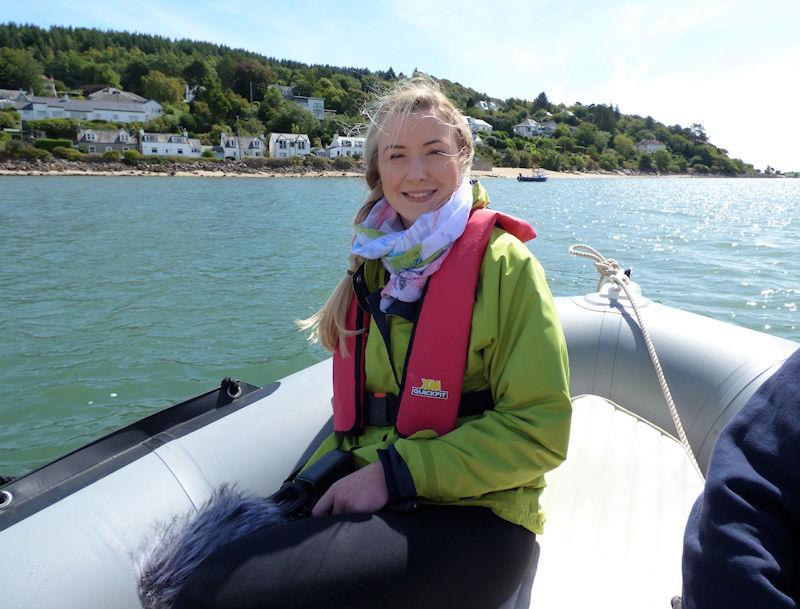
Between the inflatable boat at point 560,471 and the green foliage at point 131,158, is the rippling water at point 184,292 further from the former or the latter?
the green foliage at point 131,158

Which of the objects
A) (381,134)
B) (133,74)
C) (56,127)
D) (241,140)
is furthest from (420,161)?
(133,74)

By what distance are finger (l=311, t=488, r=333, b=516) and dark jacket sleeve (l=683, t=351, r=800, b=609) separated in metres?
0.78

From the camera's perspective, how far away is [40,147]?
51.5 meters

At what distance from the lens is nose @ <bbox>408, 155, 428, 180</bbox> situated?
153 cm

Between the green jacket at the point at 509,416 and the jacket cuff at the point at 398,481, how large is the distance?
13 mm

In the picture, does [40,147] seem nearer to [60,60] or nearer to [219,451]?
[60,60]

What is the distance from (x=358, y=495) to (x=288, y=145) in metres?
67.1

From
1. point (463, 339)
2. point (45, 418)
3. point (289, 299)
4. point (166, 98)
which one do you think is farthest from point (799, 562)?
point (166, 98)

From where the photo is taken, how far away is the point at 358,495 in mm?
1281

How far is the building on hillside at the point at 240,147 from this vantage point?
202 feet

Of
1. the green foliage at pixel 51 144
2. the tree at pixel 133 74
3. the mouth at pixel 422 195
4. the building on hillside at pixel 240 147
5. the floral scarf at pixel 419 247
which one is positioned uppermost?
the tree at pixel 133 74

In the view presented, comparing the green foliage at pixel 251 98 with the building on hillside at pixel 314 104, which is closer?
the green foliage at pixel 251 98

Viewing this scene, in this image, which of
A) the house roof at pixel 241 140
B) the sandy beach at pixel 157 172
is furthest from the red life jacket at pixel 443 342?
the house roof at pixel 241 140

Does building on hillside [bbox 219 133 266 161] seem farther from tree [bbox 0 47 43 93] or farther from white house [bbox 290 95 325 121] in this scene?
tree [bbox 0 47 43 93]
